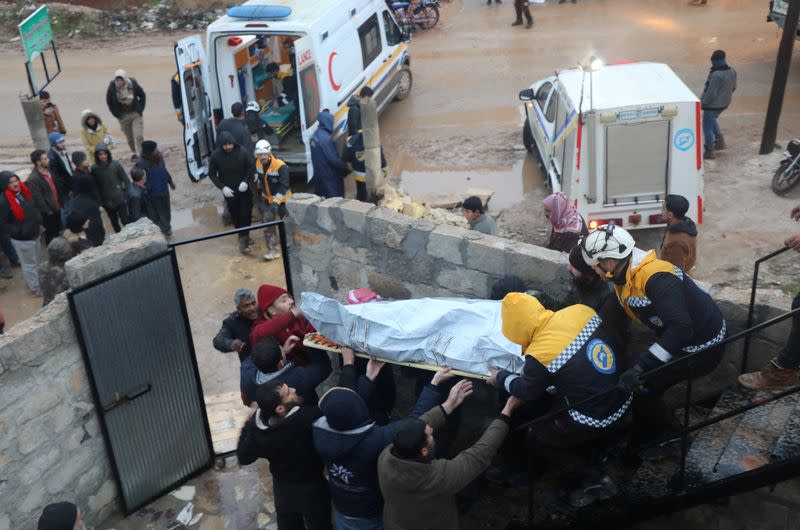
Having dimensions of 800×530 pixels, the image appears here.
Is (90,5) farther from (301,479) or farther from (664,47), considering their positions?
(301,479)

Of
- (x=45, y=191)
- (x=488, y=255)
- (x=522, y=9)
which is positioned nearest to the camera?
(x=488, y=255)

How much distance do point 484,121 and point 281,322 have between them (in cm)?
957

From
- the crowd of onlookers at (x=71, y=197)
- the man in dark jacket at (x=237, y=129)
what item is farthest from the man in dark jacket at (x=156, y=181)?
the man in dark jacket at (x=237, y=129)

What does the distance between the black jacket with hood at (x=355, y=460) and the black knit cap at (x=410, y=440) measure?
1.15ft

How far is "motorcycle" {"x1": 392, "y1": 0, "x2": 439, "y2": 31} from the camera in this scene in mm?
19672

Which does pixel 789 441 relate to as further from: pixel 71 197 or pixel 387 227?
pixel 71 197

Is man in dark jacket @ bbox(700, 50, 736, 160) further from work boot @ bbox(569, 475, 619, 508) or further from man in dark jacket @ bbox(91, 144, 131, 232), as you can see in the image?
man in dark jacket @ bbox(91, 144, 131, 232)

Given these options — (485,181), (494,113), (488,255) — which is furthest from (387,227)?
(494,113)

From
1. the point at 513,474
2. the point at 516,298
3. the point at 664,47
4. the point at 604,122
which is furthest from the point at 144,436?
the point at 664,47

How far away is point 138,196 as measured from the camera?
11.0 meters

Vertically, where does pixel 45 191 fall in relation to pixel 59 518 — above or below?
below

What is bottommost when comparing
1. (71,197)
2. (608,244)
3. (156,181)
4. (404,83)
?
(404,83)

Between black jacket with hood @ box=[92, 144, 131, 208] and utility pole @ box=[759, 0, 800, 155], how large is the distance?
9225 mm

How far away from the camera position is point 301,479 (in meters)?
5.39
